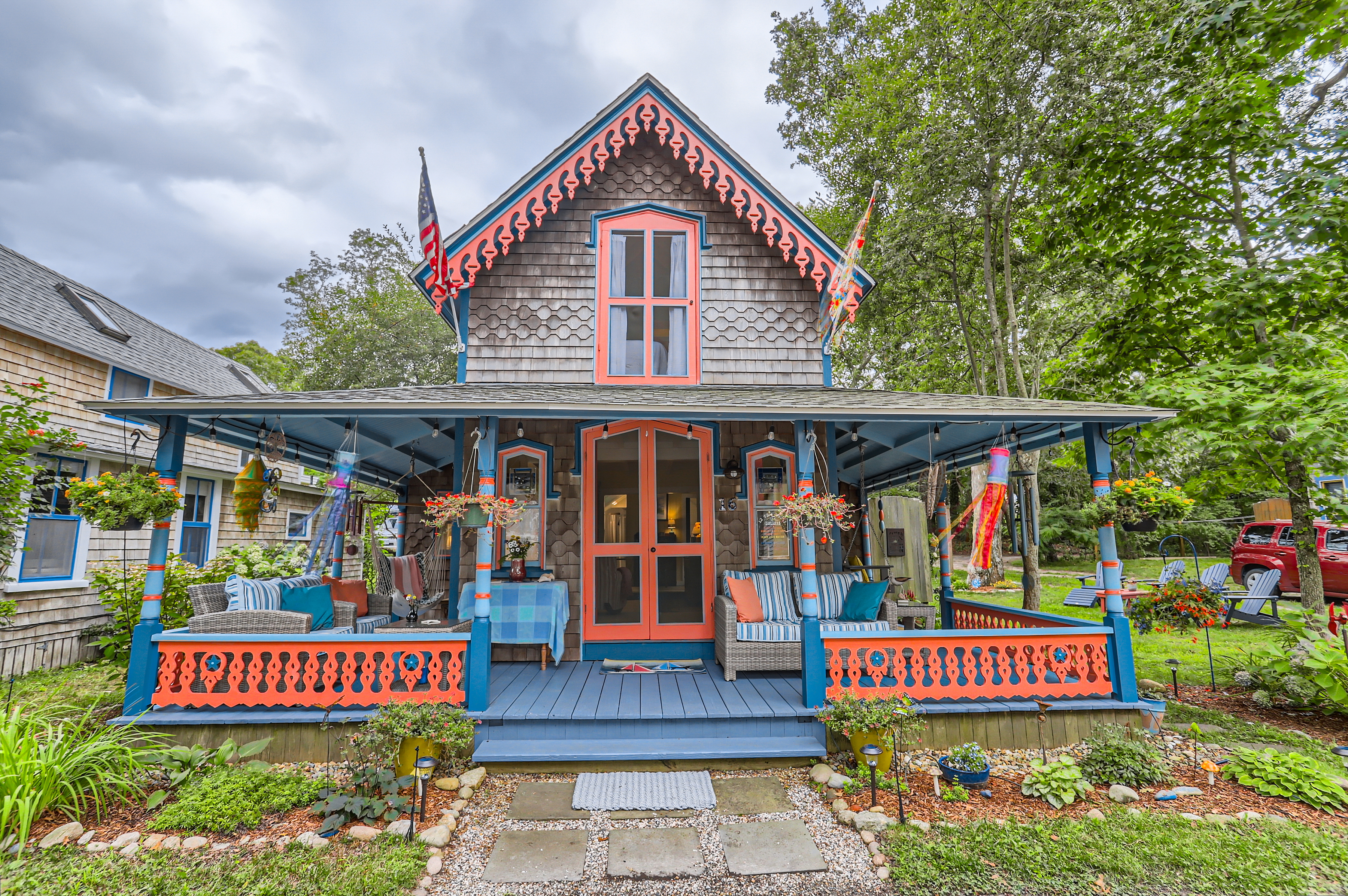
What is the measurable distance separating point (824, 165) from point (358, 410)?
14.0 meters

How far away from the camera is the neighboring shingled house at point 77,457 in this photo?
7891mm

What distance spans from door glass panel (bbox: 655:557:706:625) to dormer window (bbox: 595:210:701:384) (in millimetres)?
2208

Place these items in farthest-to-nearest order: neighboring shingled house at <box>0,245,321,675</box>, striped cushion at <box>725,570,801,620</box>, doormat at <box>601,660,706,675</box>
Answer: neighboring shingled house at <box>0,245,321,675</box>, striped cushion at <box>725,570,801,620</box>, doormat at <box>601,660,706,675</box>

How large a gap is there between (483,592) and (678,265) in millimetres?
4621

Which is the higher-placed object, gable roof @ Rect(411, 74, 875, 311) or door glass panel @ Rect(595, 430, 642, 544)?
gable roof @ Rect(411, 74, 875, 311)

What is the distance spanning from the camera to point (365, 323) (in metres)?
20.2

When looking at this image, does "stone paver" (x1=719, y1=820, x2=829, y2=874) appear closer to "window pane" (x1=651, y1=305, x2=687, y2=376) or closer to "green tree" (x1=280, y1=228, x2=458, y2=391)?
"window pane" (x1=651, y1=305, x2=687, y2=376)

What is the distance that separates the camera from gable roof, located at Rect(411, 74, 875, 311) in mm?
6848

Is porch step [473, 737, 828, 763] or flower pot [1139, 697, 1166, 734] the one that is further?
flower pot [1139, 697, 1166, 734]

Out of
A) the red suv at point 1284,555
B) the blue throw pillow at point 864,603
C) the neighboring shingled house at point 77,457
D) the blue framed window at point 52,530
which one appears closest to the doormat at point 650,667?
the blue throw pillow at point 864,603

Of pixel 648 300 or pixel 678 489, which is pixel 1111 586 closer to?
pixel 678 489

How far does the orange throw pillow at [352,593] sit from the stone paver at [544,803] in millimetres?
3751

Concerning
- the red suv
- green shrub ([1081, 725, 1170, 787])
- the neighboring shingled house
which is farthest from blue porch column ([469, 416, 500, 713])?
the red suv

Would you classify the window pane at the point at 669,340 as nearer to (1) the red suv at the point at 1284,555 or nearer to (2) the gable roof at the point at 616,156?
(2) the gable roof at the point at 616,156
